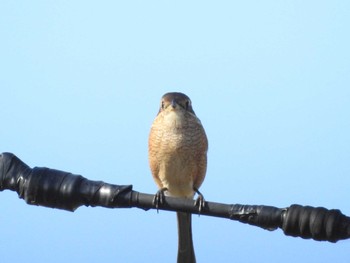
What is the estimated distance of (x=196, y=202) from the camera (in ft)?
11.7

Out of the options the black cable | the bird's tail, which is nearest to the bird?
the bird's tail

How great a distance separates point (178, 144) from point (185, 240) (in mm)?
785

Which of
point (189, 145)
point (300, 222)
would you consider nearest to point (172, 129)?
point (189, 145)

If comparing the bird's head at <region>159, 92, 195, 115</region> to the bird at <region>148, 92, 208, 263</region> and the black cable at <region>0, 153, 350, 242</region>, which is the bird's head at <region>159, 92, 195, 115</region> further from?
the black cable at <region>0, 153, 350, 242</region>

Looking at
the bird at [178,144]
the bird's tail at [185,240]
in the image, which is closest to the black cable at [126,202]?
the bird's tail at [185,240]

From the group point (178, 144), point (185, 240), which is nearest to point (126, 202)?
point (185, 240)

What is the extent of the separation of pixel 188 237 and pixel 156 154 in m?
0.74

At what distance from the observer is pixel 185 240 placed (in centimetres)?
593

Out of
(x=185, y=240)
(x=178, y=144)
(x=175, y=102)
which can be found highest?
(x=175, y=102)

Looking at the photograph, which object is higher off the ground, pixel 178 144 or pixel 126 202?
pixel 178 144

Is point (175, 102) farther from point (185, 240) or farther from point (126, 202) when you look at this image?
point (126, 202)

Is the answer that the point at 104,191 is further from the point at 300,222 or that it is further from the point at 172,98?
the point at 172,98

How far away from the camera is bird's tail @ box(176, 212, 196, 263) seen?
558 centimetres

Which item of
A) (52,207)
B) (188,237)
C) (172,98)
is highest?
(172,98)
